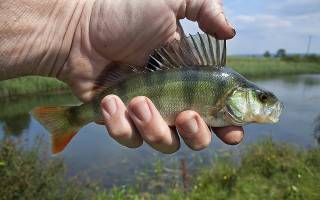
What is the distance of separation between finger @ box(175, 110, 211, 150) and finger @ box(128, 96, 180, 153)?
106mm

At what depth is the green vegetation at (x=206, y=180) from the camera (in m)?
6.16

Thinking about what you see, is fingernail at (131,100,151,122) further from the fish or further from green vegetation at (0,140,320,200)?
green vegetation at (0,140,320,200)

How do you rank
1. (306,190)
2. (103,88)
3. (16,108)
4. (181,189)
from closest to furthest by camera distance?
(103,88)
(306,190)
(181,189)
(16,108)

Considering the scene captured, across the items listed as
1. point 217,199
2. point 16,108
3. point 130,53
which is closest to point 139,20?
point 130,53

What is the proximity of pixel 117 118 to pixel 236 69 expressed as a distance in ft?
107

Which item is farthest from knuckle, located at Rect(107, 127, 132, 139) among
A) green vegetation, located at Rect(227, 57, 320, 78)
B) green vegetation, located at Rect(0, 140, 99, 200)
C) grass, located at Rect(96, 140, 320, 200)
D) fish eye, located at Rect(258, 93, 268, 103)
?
green vegetation, located at Rect(227, 57, 320, 78)

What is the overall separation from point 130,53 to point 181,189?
16.7 ft

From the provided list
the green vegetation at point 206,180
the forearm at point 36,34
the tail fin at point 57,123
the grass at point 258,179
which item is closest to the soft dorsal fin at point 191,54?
the tail fin at point 57,123

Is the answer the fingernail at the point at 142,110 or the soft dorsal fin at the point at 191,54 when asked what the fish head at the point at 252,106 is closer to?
the soft dorsal fin at the point at 191,54

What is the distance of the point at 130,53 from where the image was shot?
333cm

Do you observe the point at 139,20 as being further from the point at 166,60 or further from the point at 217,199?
the point at 217,199

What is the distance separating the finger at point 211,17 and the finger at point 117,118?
895mm

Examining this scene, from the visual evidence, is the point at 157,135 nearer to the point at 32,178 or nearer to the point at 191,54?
the point at 191,54

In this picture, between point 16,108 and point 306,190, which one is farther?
point 16,108
